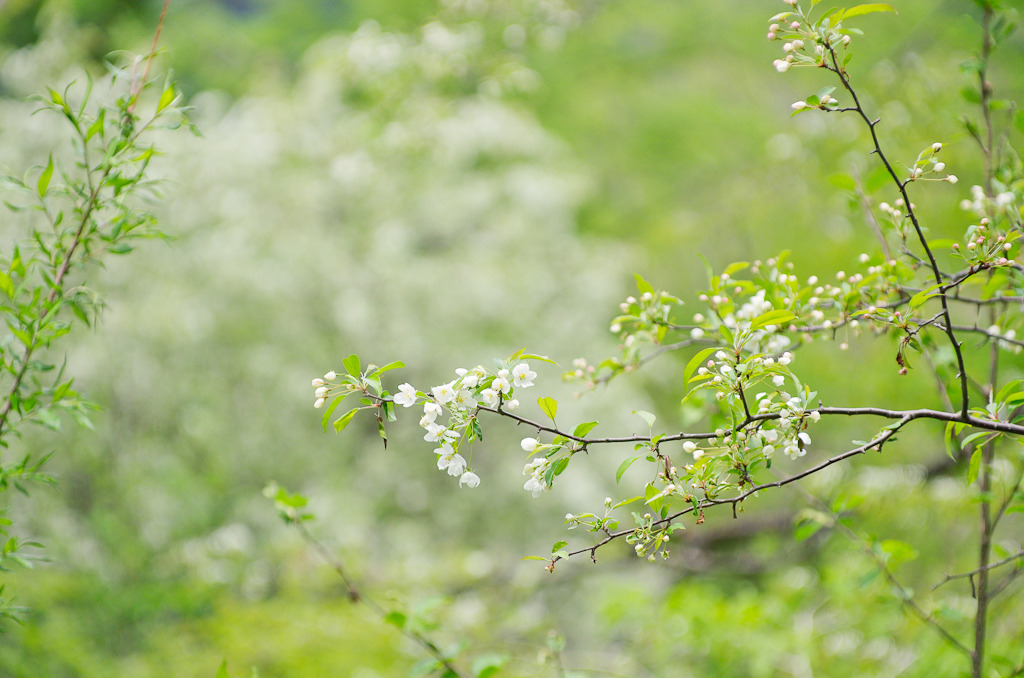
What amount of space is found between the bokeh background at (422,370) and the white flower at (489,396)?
1.88 m

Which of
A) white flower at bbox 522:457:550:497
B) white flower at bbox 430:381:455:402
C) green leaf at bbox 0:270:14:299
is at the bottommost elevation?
white flower at bbox 522:457:550:497

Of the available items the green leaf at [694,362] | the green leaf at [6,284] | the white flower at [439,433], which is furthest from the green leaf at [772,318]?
the green leaf at [6,284]

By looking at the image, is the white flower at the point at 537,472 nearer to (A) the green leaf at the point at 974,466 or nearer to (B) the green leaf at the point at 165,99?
(A) the green leaf at the point at 974,466

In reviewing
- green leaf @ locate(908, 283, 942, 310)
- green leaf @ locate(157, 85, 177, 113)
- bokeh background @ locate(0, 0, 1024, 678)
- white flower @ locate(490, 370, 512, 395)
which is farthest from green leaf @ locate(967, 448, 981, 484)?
bokeh background @ locate(0, 0, 1024, 678)

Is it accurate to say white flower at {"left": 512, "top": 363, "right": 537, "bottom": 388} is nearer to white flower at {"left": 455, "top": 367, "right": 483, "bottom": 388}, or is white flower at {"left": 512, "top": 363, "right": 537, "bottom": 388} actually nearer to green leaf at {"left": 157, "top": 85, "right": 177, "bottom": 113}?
white flower at {"left": 455, "top": 367, "right": 483, "bottom": 388}

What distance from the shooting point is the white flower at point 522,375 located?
89 centimetres

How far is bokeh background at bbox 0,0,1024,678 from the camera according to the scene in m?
3.08

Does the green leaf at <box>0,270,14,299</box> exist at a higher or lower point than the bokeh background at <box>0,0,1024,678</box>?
lower

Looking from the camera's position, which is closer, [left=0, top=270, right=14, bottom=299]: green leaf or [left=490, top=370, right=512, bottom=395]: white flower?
[left=490, top=370, right=512, bottom=395]: white flower

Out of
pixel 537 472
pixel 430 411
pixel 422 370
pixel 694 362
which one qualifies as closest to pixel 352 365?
pixel 430 411

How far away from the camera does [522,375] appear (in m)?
0.90

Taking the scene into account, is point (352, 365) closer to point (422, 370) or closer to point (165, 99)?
point (165, 99)

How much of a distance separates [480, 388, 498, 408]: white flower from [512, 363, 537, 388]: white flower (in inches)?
1.5

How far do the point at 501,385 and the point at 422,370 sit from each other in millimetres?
4885
